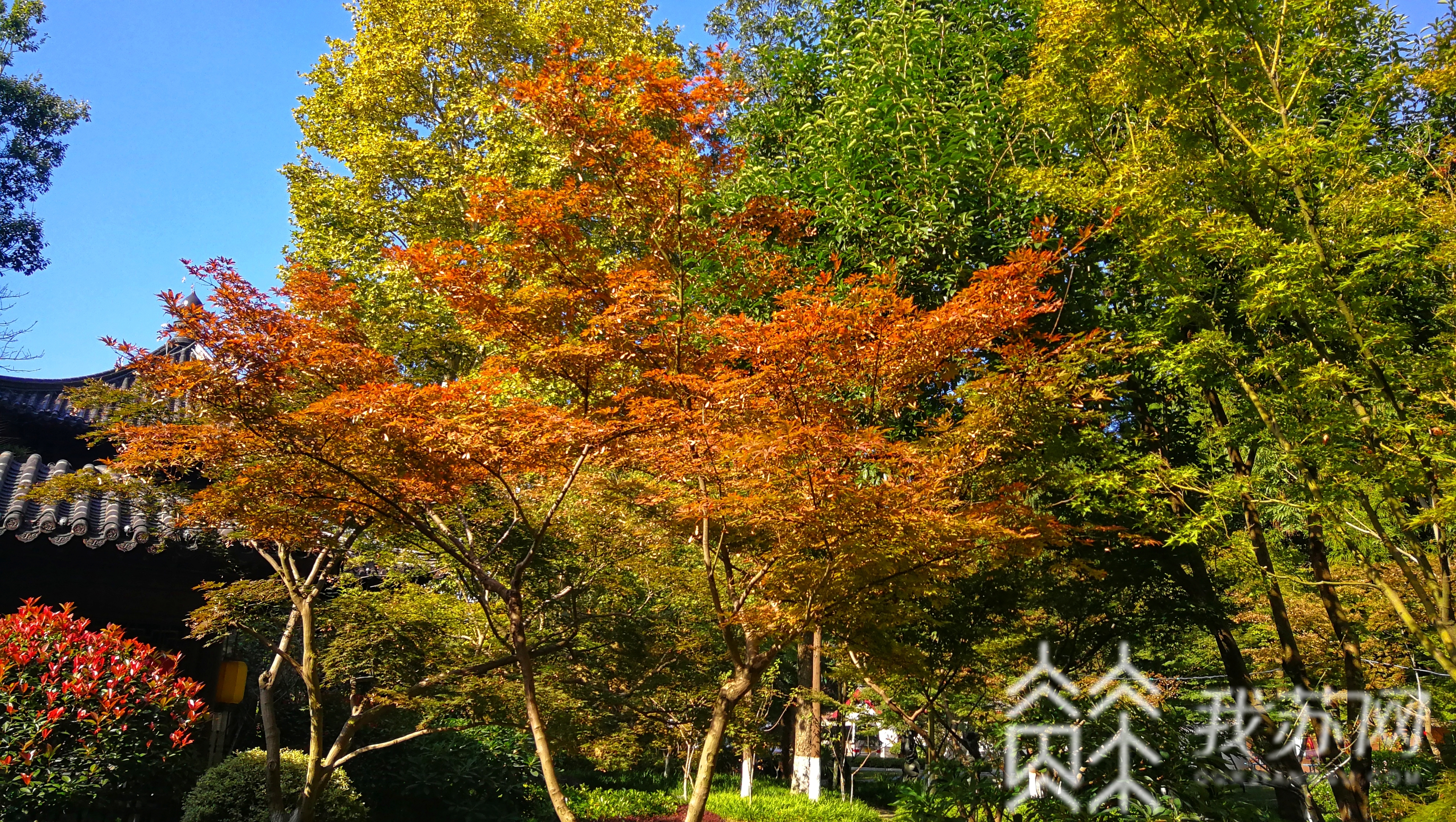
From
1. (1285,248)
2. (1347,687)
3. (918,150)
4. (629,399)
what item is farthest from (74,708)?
(1347,687)

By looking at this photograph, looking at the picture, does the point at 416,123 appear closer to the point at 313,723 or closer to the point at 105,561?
the point at 105,561

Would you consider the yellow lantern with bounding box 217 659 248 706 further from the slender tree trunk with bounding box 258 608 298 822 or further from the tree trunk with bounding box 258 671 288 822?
the tree trunk with bounding box 258 671 288 822

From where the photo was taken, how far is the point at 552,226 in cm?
590

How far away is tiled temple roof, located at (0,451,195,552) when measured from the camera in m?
6.21

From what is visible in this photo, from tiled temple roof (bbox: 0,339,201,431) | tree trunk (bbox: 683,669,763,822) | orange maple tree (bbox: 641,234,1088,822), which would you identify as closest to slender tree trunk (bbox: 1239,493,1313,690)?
orange maple tree (bbox: 641,234,1088,822)

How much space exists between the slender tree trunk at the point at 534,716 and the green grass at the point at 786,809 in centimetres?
643

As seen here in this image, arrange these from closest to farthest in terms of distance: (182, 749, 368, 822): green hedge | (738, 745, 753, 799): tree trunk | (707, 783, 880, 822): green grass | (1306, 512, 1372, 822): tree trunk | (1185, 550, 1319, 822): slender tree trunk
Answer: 1. (182, 749, 368, 822): green hedge
2. (1306, 512, 1372, 822): tree trunk
3. (1185, 550, 1319, 822): slender tree trunk
4. (707, 783, 880, 822): green grass
5. (738, 745, 753, 799): tree trunk

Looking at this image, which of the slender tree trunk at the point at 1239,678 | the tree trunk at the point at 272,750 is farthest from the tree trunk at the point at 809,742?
the tree trunk at the point at 272,750

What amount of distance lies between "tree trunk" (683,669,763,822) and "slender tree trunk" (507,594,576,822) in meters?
0.79

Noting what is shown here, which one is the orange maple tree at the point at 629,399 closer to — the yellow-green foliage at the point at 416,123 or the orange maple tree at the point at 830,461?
the orange maple tree at the point at 830,461

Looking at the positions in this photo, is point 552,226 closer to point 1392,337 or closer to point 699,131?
point 699,131

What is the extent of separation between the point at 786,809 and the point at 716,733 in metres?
7.59

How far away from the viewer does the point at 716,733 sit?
17.9 ft

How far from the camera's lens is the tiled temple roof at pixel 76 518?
6215mm
